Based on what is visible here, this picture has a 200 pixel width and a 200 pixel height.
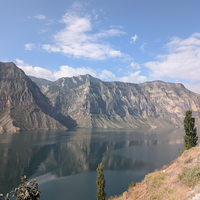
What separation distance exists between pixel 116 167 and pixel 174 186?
6966 cm

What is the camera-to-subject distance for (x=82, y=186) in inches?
2333

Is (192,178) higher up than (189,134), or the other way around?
(189,134)

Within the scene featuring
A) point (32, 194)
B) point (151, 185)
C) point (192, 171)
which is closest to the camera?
point (32, 194)

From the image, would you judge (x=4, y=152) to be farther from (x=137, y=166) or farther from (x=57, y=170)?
(x=137, y=166)

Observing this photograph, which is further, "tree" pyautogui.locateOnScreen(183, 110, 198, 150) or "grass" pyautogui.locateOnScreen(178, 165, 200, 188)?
"tree" pyautogui.locateOnScreen(183, 110, 198, 150)

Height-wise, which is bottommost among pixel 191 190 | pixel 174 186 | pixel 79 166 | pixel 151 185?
pixel 79 166

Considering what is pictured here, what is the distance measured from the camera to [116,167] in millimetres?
83500

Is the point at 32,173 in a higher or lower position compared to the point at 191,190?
lower

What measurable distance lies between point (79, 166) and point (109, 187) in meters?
33.5

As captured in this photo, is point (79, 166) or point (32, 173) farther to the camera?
point (79, 166)

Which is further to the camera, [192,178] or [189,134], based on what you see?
[189,134]

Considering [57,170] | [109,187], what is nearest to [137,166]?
[109,187]

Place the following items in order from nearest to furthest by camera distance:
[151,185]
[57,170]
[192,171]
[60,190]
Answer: [192,171] → [151,185] → [60,190] → [57,170]

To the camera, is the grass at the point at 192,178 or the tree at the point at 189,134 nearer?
the grass at the point at 192,178
